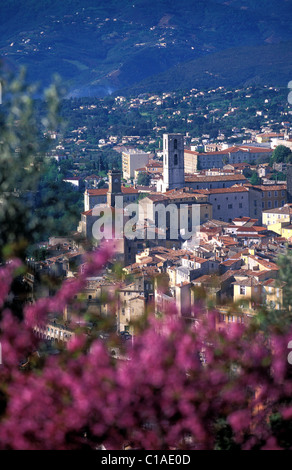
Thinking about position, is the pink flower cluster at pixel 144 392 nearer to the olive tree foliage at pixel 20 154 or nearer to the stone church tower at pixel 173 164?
the olive tree foliage at pixel 20 154

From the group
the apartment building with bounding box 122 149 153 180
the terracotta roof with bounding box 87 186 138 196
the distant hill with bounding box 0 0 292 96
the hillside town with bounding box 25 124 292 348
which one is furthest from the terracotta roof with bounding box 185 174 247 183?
the distant hill with bounding box 0 0 292 96

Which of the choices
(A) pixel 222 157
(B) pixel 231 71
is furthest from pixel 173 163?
(B) pixel 231 71

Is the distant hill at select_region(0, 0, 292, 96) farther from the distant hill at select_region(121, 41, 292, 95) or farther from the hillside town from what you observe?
the hillside town

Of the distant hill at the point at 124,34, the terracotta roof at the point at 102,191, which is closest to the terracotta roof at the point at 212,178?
the terracotta roof at the point at 102,191

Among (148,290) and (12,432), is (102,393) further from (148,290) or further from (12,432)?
(148,290)
